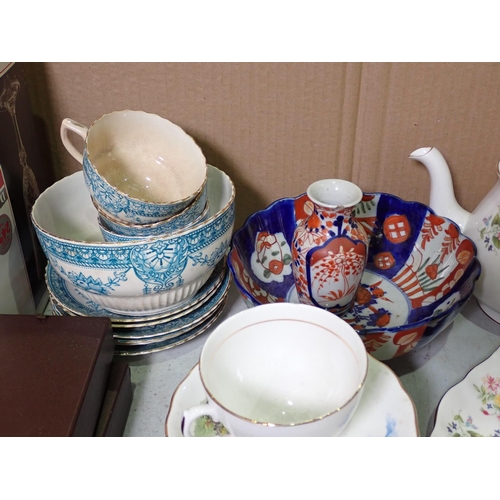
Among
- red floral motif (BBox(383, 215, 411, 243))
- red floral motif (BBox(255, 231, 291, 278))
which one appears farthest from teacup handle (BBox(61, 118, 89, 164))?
red floral motif (BBox(383, 215, 411, 243))

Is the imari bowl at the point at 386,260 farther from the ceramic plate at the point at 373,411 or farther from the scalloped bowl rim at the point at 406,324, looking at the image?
the ceramic plate at the point at 373,411

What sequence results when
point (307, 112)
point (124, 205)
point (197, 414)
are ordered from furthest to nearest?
point (307, 112) → point (124, 205) → point (197, 414)

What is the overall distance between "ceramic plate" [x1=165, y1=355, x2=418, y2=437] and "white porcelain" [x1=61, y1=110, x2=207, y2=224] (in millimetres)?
204

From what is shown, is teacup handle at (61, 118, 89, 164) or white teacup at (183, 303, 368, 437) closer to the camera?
white teacup at (183, 303, 368, 437)

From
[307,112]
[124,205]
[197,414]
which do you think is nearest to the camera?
[197,414]

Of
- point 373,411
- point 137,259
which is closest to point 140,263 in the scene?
point 137,259

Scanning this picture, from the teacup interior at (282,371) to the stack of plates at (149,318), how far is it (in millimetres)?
113

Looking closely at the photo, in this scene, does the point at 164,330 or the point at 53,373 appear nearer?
the point at 53,373

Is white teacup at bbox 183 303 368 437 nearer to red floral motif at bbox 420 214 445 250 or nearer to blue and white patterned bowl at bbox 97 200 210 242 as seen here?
blue and white patterned bowl at bbox 97 200 210 242

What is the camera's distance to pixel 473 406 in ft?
1.72

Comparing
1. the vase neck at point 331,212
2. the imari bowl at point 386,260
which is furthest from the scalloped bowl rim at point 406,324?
the vase neck at point 331,212

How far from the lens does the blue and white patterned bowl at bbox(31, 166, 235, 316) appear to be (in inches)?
20.3

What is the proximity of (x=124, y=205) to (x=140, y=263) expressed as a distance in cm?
6

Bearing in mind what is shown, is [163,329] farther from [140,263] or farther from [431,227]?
[431,227]
